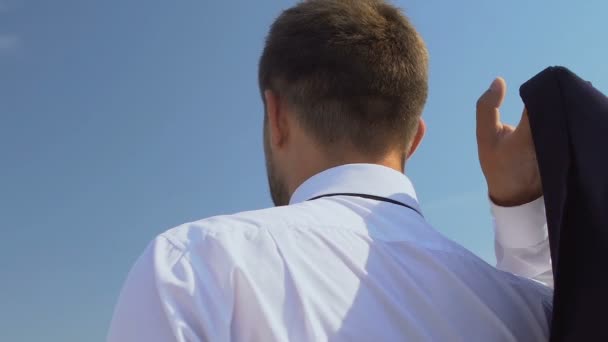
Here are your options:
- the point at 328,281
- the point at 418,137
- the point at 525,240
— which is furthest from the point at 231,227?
the point at 525,240

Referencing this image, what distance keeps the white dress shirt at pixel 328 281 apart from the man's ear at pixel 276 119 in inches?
12.5

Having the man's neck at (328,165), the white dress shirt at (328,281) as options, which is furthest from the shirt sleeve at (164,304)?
the man's neck at (328,165)

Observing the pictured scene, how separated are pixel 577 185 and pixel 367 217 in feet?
2.39

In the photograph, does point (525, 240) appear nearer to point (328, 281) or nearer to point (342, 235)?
point (342, 235)

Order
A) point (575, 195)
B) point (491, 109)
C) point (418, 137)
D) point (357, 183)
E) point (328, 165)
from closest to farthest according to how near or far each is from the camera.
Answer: point (575, 195)
point (357, 183)
point (328, 165)
point (491, 109)
point (418, 137)

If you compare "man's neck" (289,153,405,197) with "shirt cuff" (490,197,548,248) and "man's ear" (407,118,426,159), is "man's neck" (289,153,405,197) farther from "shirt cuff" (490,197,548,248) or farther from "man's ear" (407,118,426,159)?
"shirt cuff" (490,197,548,248)

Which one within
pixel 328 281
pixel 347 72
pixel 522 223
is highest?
pixel 347 72

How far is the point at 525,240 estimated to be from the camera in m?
3.22

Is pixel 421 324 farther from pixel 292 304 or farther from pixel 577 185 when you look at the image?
pixel 577 185

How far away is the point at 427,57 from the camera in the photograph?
3.51 meters

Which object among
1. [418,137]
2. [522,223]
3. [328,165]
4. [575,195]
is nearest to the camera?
[575,195]

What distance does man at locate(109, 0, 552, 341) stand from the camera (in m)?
2.09

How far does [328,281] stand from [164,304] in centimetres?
54

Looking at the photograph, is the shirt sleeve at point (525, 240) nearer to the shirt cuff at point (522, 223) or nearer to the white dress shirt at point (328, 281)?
the shirt cuff at point (522, 223)
